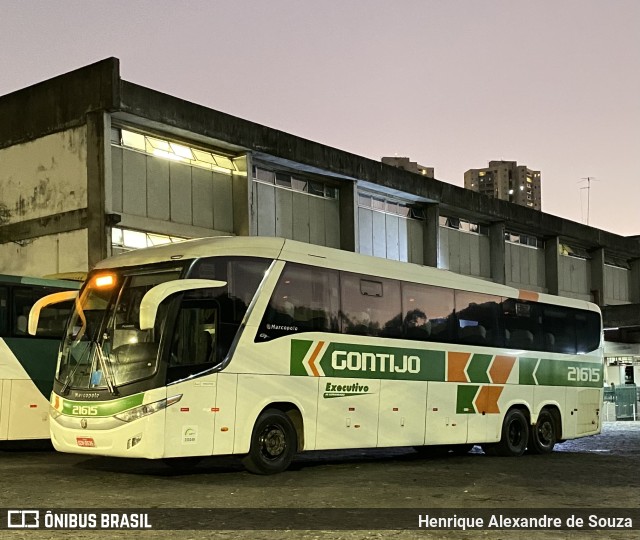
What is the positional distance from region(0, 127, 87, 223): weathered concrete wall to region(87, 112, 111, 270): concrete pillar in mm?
385

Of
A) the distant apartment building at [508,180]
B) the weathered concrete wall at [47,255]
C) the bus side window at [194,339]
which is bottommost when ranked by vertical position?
the bus side window at [194,339]

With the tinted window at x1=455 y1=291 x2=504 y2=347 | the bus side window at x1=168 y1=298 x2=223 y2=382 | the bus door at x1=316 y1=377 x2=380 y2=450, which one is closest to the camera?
the bus side window at x1=168 y1=298 x2=223 y2=382

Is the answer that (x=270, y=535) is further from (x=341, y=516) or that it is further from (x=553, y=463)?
(x=553, y=463)

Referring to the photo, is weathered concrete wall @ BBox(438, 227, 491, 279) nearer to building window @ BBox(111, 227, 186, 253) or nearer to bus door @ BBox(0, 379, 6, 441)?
building window @ BBox(111, 227, 186, 253)

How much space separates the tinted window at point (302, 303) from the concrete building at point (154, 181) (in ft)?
41.2

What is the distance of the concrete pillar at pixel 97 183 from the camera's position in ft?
84.2

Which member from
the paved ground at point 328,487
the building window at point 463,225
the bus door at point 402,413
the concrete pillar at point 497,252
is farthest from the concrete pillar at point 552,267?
the bus door at point 402,413

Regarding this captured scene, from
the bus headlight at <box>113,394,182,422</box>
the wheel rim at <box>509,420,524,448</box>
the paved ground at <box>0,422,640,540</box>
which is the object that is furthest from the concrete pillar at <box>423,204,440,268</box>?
the bus headlight at <box>113,394,182,422</box>

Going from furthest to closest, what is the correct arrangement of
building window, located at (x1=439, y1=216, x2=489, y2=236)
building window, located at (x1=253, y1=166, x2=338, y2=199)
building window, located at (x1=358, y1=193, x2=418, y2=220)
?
1. building window, located at (x1=439, y1=216, x2=489, y2=236)
2. building window, located at (x1=358, y1=193, x2=418, y2=220)
3. building window, located at (x1=253, y1=166, x2=338, y2=199)

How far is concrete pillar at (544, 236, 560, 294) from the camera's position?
5034cm

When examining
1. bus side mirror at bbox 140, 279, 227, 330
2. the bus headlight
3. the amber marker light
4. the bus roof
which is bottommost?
the bus headlight

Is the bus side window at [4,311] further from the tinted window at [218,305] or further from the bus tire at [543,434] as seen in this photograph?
the bus tire at [543,434]

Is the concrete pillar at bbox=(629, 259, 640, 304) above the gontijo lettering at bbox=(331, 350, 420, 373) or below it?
above

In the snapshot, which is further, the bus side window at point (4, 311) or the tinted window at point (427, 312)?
the bus side window at point (4, 311)
